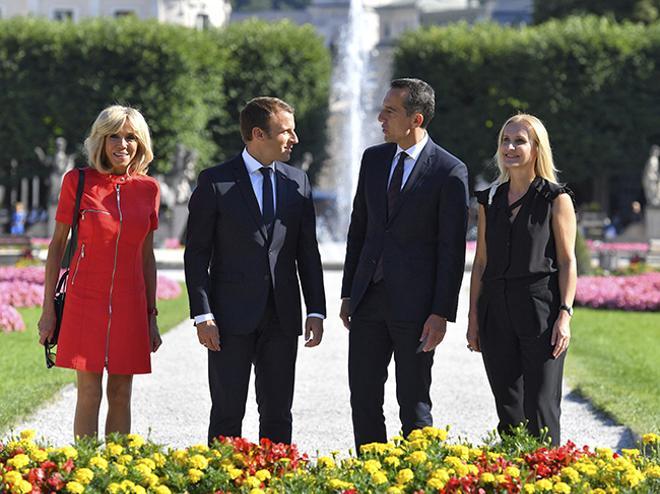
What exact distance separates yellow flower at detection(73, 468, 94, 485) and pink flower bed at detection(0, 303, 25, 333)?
28.7ft

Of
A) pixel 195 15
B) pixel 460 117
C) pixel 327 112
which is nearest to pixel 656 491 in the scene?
pixel 460 117

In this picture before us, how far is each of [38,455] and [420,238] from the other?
190 cm

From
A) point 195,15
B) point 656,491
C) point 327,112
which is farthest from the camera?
point 195,15

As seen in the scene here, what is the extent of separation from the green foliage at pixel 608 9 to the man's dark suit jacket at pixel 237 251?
46588mm

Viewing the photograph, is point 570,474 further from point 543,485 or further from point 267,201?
point 267,201

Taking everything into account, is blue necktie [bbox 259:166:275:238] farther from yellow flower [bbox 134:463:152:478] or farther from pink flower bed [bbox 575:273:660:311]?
pink flower bed [bbox 575:273:660:311]

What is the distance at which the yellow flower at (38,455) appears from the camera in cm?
515

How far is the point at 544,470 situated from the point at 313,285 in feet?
4.99

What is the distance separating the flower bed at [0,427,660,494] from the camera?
4.86 m

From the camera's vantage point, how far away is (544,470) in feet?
16.6

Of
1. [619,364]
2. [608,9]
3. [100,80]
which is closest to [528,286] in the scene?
[619,364]

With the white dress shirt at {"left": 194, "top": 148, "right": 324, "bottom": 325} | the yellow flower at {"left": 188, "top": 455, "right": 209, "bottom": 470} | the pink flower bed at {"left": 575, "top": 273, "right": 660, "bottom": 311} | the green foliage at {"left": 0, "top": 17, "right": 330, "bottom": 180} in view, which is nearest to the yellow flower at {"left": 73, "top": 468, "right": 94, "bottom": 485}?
the yellow flower at {"left": 188, "top": 455, "right": 209, "bottom": 470}

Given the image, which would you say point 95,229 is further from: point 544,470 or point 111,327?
point 544,470

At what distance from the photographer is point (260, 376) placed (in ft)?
19.8
